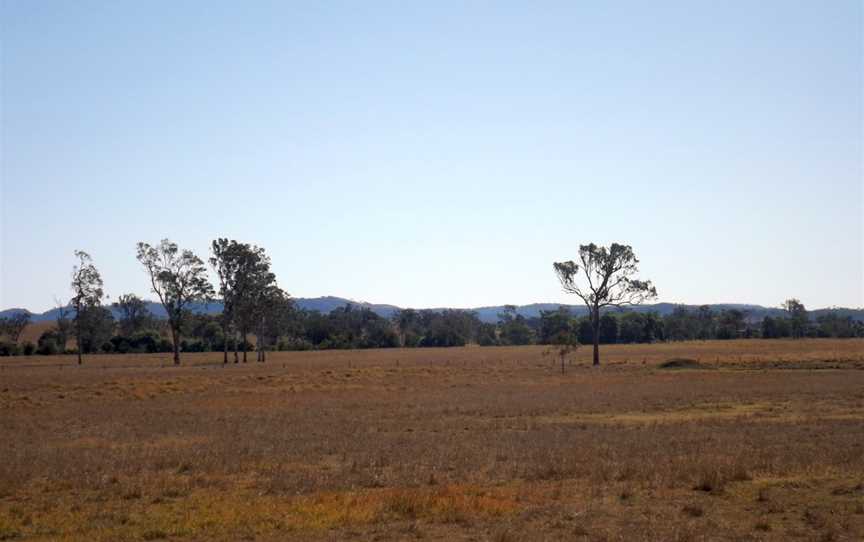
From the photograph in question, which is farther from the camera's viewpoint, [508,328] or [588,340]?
[508,328]

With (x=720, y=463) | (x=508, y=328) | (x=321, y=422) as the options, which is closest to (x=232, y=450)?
(x=321, y=422)

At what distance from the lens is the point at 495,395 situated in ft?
143

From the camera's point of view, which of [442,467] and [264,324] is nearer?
[442,467]

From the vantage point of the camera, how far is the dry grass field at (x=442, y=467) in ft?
44.7

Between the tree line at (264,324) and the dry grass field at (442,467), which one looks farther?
the tree line at (264,324)

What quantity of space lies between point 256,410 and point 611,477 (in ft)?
72.7

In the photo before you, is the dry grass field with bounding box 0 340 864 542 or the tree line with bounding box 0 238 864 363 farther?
the tree line with bounding box 0 238 864 363

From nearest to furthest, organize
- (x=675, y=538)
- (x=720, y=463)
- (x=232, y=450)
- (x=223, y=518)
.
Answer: (x=675, y=538) → (x=223, y=518) → (x=720, y=463) → (x=232, y=450)

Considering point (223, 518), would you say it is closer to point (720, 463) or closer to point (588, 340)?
point (720, 463)

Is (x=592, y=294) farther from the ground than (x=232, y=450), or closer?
farther from the ground

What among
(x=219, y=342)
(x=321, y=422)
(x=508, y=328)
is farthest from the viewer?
(x=508, y=328)

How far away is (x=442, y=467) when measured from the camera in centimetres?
1981

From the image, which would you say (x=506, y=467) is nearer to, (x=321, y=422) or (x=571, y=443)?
(x=571, y=443)

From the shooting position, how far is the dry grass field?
13.6 m
